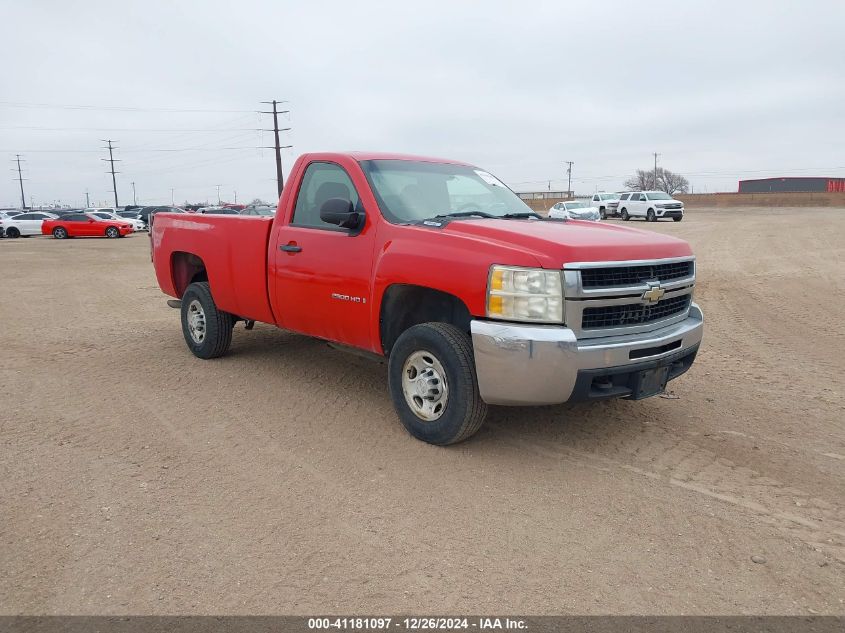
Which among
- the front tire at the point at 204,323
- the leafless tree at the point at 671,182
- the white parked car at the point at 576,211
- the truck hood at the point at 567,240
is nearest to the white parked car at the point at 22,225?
the white parked car at the point at 576,211

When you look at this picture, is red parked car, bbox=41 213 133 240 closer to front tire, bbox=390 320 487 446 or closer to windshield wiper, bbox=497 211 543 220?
windshield wiper, bbox=497 211 543 220

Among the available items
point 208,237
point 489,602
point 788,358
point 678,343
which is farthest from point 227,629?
point 788,358

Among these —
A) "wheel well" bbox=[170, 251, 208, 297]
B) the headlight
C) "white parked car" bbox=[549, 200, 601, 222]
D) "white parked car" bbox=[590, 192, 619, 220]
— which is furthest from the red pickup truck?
"white parked car" bbox=[590, 192, 619, 220]

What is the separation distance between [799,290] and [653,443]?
794 centimetres

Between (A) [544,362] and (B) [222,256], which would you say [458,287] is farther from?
(B) [222,256]

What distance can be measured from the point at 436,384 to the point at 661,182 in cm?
11785

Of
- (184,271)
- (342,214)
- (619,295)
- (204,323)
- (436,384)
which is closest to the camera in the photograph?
(619,295)

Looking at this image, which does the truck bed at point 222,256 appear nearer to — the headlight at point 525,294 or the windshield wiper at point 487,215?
the windshield wiper at point 487,215

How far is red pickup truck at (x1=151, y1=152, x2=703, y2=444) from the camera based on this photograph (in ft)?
12.5

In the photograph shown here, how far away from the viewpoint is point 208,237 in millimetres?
6348

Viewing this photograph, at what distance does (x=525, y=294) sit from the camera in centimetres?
379

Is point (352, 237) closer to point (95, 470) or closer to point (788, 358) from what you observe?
point (95, 470)

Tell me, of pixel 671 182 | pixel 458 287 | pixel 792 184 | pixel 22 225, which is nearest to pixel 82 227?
pixel 22 225

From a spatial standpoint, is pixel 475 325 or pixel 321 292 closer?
pixel 475 325
